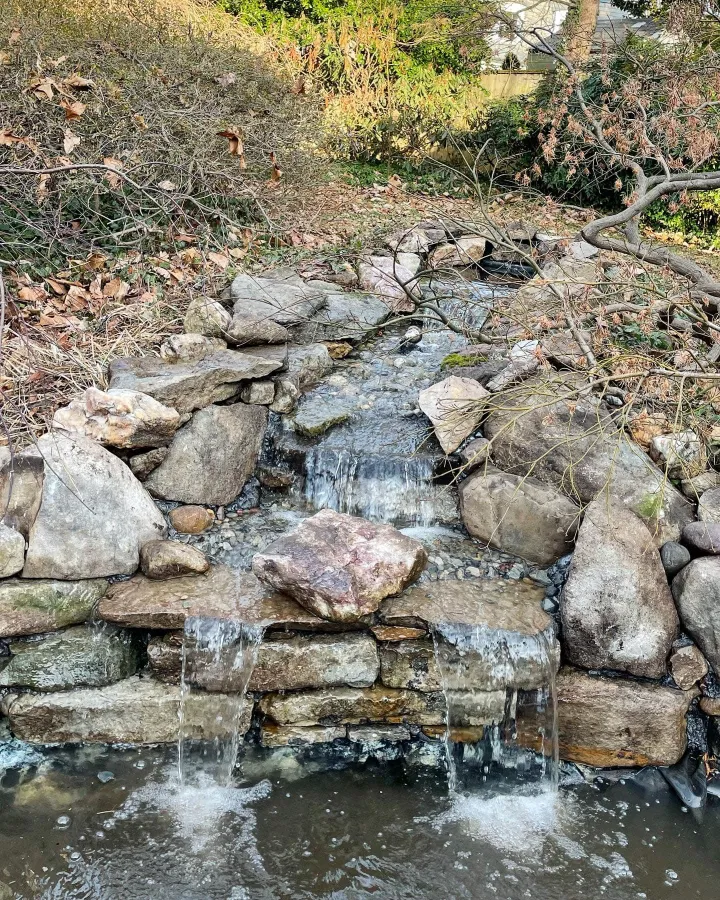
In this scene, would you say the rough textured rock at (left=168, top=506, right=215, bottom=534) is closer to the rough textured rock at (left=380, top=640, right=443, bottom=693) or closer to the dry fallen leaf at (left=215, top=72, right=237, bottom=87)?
the rough textured rock at (left=380, top=640, right=443, bottom=693)

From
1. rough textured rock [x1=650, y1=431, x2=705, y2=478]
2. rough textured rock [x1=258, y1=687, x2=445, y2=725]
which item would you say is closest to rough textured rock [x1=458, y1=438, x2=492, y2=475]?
rough textured rock [x1=650, y1=431, x2=705, y2=478]

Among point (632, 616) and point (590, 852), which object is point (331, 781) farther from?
point (632, 616)

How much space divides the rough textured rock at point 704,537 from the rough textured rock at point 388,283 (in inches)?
113

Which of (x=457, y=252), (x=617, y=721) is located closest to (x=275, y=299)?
(x=457, y=252)

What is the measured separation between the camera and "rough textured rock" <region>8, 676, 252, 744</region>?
3.57 m

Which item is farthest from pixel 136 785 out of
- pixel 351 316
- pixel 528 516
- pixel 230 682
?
pixel 351 316

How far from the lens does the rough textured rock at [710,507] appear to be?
12.7ft

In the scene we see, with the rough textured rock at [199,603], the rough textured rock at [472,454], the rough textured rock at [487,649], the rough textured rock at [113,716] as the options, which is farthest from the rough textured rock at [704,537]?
the rough textured rock at [113,716]

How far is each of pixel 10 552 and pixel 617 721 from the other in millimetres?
3056

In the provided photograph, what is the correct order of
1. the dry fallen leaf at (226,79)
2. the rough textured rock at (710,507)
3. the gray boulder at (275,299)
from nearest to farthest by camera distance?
the rough textured rock at (710,507) → the gray boulder at (275,299) → the dry fallen leaf at (226,79)

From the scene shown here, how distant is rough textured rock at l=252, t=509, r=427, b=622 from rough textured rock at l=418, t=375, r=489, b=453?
0.91m

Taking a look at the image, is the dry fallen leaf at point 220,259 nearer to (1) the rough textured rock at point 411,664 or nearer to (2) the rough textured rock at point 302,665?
(2) the rough textured rock at point 302,665

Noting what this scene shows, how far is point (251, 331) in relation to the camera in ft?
16.6

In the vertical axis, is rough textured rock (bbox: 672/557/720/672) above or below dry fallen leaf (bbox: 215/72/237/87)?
below
